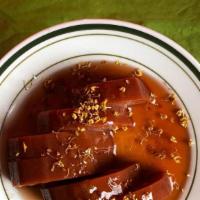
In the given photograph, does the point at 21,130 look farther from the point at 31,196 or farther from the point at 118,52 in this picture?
the point at 118,52

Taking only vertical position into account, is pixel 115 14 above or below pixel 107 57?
above

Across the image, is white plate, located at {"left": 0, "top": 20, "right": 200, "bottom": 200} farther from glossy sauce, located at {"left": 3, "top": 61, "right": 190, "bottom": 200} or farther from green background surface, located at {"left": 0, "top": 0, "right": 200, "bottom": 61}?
green background surface, located at {"left": 0, "top": 0, "right": 200, "bottom": 61}

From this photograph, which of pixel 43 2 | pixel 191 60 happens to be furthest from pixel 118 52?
pixel 43 2

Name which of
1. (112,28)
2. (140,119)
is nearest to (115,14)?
(112,28)

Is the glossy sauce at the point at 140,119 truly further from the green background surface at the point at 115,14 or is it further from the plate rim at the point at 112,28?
the green background surface at the point at 115,14

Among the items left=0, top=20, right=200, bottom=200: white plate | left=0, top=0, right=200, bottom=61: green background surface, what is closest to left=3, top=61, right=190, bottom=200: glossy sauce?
left=0, top=20, right=200, bottom=200: white plate

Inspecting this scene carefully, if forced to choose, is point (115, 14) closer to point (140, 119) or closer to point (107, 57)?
point (107, 57)
